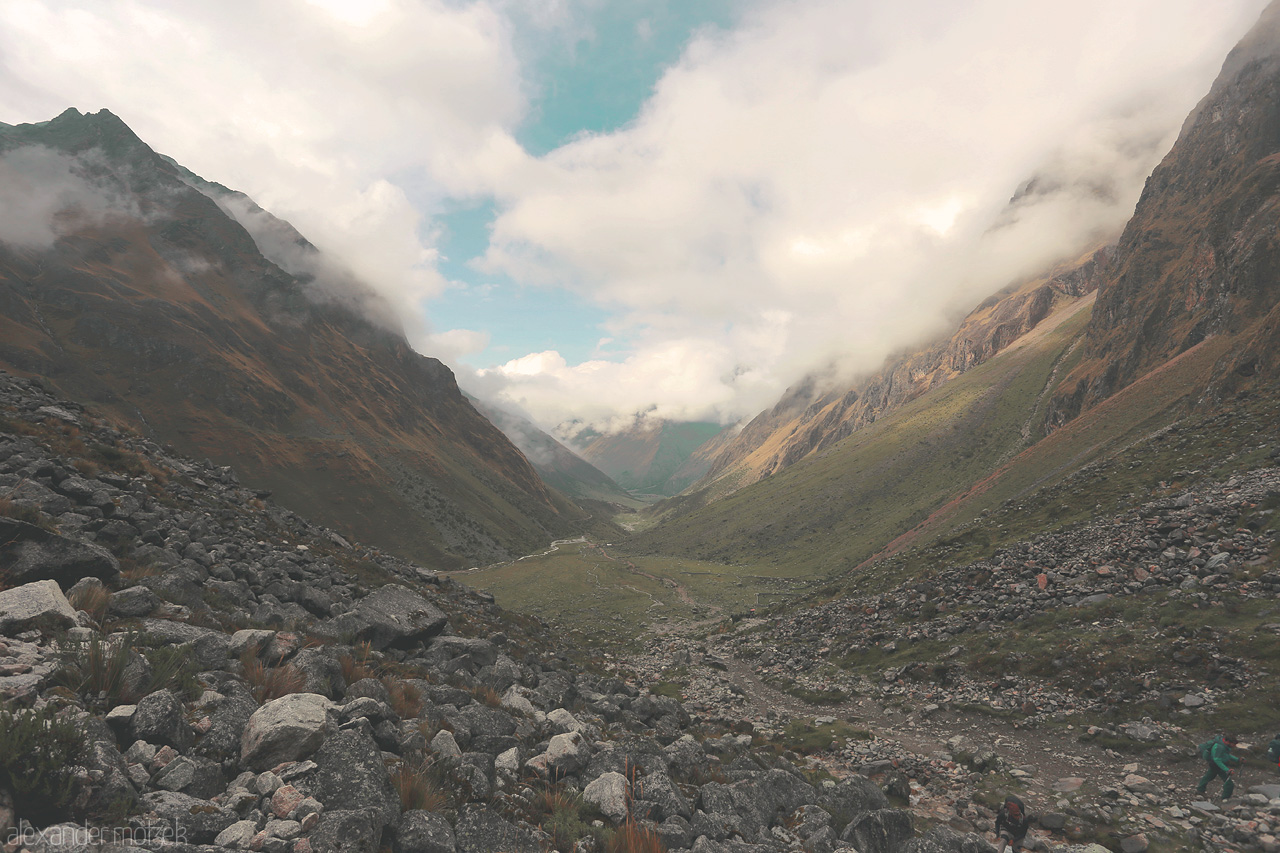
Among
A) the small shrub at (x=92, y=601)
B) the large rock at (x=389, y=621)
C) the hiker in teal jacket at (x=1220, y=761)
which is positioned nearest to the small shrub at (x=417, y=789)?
the small shrub at (x=92, y=601)

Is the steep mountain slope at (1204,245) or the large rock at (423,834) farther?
the steep mountain slope at (1204,245)

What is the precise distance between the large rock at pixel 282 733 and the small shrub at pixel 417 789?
1.29m

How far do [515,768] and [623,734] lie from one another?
5833 mm

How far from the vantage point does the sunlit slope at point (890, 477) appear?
92.1 meters

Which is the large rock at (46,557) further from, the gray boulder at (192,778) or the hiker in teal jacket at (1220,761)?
the hiker in teal jacket at (1220,761)

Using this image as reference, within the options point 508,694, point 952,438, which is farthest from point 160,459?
point 952,438

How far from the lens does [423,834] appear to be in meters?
6.12

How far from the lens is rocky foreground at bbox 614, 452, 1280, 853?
1248 cm

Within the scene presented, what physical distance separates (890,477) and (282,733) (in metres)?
126

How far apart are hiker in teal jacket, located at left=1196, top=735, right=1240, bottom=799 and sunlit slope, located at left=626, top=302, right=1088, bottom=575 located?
62.0 m

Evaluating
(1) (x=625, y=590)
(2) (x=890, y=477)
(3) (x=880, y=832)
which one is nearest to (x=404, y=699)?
(3) (x=880, y=832)

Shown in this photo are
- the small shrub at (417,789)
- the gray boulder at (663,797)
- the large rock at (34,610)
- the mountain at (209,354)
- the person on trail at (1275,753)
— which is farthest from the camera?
the mountain at (209,354)

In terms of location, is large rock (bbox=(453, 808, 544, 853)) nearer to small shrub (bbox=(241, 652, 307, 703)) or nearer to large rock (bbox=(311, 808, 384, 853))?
large rock (bbox=(311, 808, 384, 853))

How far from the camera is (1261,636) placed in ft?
49.5
